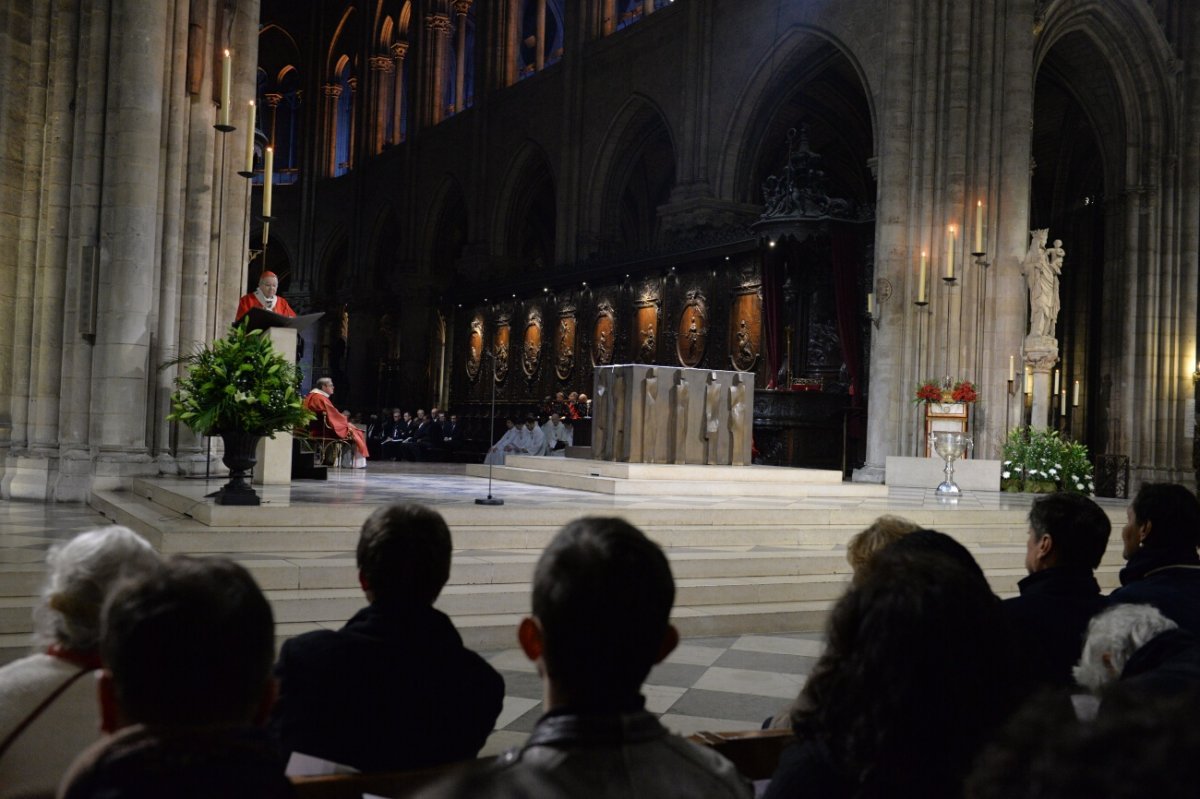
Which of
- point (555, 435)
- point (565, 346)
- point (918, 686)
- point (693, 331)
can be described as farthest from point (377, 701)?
point (565, 346)

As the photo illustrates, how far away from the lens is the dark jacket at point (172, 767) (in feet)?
4.09

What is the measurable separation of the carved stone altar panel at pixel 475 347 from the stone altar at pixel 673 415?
14.6m

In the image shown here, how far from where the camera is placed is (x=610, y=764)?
135 centimetres

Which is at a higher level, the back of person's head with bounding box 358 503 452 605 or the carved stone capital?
the carved stone capital

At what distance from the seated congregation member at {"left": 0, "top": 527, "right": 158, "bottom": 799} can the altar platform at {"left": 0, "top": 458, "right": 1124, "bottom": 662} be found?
11.8 ft

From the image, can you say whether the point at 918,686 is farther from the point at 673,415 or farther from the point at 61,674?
the point at 673,415

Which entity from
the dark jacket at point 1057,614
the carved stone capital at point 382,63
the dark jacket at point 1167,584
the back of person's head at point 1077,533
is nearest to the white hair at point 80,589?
the dark jacket at point 1057,614

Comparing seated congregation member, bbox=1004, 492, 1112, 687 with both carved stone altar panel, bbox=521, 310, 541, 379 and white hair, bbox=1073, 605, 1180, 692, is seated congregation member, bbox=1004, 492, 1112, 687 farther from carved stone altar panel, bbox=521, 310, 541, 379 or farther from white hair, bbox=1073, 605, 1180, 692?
carved stone altar panel, bbox=521, 310, 541, 379

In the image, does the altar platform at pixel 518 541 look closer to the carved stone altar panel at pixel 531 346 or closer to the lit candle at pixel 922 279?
the lit candle at pixel 922 279

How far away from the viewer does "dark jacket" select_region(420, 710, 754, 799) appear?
128cm

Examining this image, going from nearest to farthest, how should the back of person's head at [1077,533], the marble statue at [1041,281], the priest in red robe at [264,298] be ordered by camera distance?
1. the back of person's head at [1077,533]
2. the priest in red robe at [264,298]
3. the marble statue at [1041,281]

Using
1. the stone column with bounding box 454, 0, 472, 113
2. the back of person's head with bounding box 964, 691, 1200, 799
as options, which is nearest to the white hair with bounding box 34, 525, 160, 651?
the back of person's head with bounding box 964, 691, 1200, 799

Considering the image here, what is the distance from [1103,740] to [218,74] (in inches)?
474

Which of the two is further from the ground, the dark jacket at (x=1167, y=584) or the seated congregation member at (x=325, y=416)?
the seated congregation member at (x=325, y=416)
